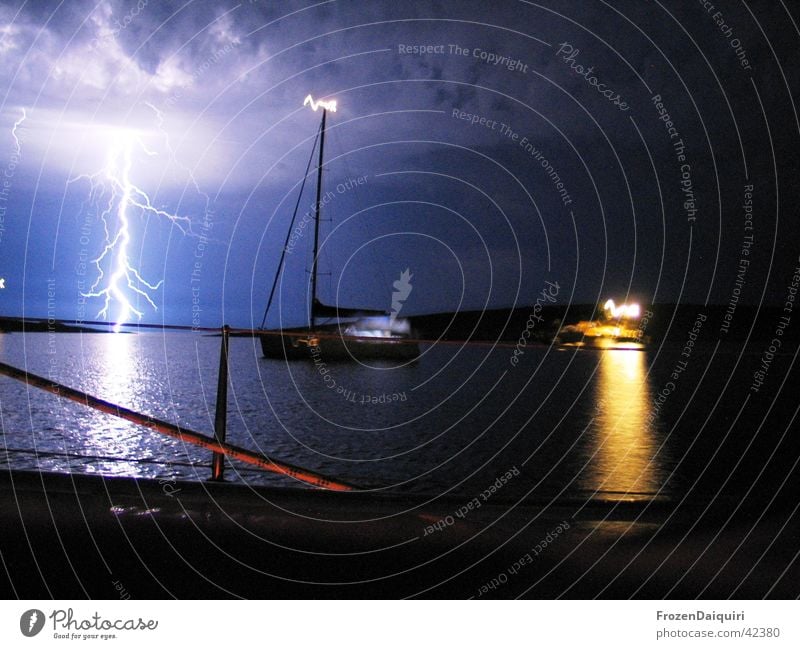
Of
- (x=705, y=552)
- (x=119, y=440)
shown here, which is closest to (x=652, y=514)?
Result: (x=705, y=552)

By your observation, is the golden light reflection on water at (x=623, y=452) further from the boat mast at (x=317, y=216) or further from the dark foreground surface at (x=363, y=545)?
the boat mast at (x=317, y=216)

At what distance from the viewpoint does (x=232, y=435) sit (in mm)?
16281

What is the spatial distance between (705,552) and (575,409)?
22664 mm

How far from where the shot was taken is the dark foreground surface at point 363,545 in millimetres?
3191

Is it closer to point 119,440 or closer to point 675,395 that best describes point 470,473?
point 119,440
